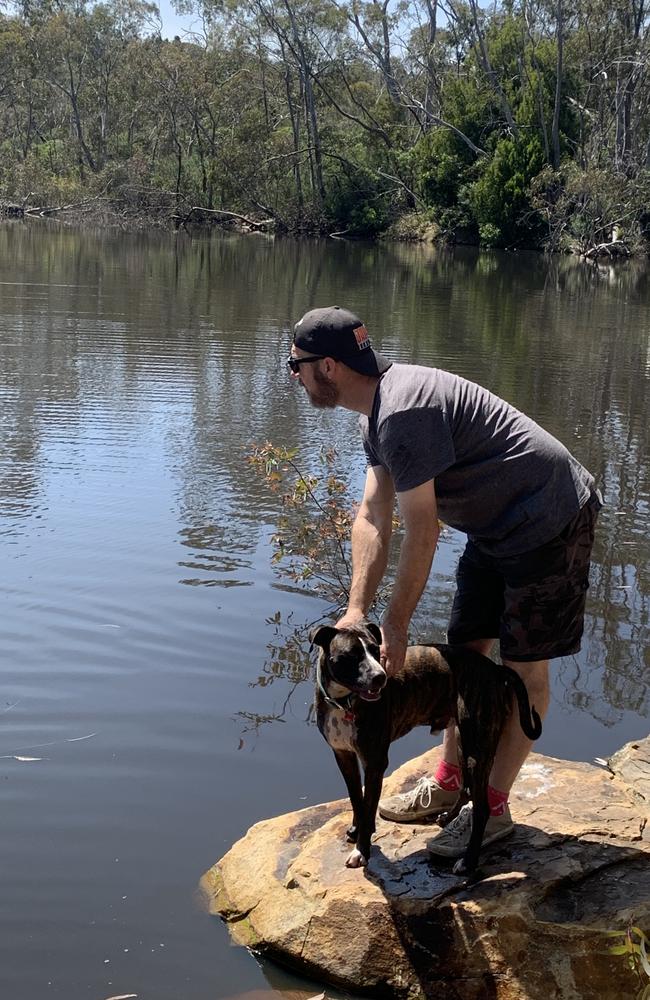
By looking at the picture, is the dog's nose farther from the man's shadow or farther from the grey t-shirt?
the man's shadow

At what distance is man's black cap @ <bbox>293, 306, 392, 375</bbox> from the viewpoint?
3.76 metres

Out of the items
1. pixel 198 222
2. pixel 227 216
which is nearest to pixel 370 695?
pixel 227 216

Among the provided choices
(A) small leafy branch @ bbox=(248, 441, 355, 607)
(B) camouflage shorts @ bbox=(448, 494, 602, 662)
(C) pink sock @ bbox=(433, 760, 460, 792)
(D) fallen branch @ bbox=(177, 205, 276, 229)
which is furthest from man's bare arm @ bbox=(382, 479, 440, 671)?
(D) fallen branch @ bbox=(177, 205, 276, 229)

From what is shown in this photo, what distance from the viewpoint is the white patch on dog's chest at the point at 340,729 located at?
12.2 ft

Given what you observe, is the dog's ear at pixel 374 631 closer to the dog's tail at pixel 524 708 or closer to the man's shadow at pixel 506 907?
the dog's tail at pixel 524 708

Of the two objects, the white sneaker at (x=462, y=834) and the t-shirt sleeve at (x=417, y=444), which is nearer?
the t-shirt sleeve at (x=417, y=444)

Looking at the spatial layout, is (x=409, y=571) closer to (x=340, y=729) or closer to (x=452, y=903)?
(x=340, y=729)

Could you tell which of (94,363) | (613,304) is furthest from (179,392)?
(613,304)

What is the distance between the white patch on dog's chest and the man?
0.75ft

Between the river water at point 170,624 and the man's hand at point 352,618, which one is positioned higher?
the man's hand at point 352,618

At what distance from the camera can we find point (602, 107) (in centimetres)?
5247

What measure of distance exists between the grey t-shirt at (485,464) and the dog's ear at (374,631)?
17.6 inches

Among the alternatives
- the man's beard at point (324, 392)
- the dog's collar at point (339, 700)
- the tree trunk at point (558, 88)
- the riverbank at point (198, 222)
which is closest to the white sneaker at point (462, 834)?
the dog's collar at point (339, 700)

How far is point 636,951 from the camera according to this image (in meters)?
2.56
